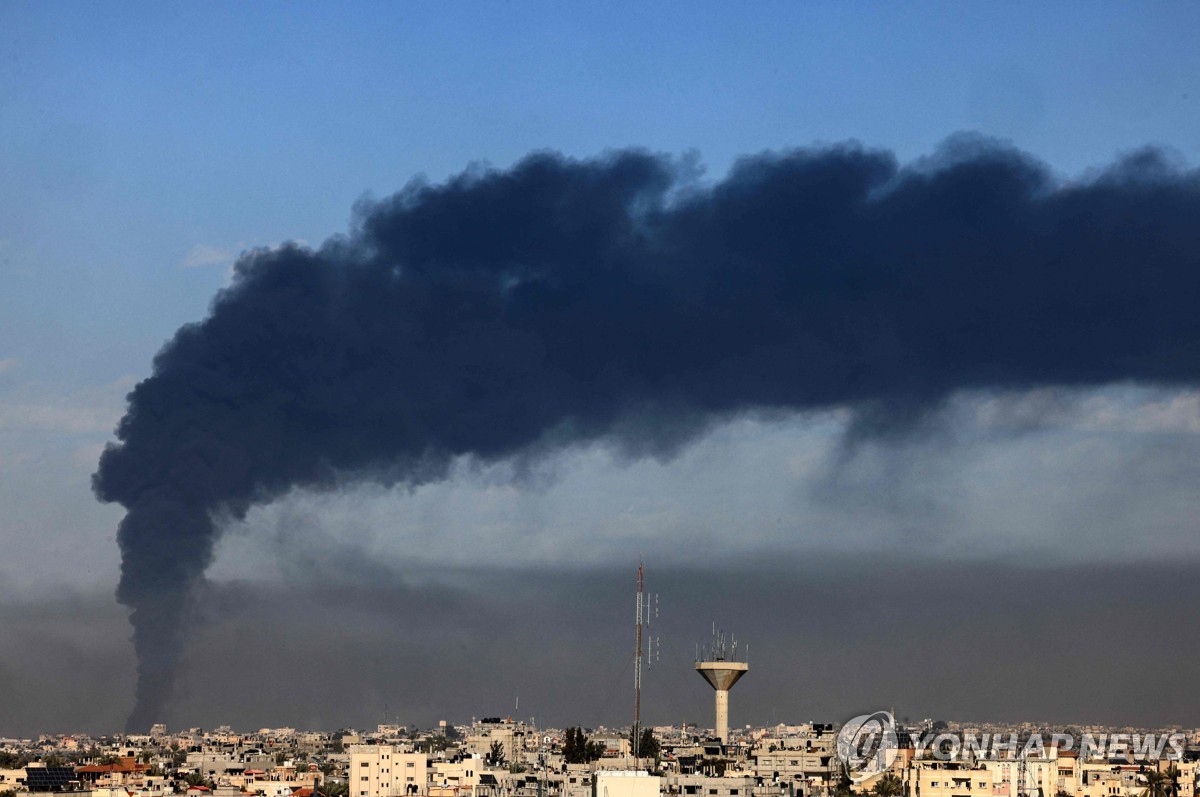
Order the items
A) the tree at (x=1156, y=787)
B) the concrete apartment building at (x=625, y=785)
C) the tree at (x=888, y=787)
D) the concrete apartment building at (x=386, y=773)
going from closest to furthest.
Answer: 1. the concrete apartment building at (x=625, y=785)
2. the tree at (x=1156, y=787)
3. the tree at (x=888, y=787)
4. the concrete apartment building at (x=386, y=773)

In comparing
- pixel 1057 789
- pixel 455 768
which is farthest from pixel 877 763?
pixel 455 768

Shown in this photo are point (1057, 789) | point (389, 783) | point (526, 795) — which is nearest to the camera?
point (526, 795)

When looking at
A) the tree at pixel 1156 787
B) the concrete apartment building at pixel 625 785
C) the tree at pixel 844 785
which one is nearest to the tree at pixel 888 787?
the tree at pixel 844 785

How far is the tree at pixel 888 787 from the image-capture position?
167 m

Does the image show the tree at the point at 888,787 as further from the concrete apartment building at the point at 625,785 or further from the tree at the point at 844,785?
the concrete apartment building at the point at 625,785

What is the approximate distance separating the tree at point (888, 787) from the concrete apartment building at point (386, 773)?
41.6 m

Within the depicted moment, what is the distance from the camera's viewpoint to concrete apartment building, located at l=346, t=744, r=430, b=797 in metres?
173

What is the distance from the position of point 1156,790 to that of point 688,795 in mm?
37306

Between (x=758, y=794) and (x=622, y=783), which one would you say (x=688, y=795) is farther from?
(x=622, y=783)

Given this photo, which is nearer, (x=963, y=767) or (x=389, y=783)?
(x=963, y=767)

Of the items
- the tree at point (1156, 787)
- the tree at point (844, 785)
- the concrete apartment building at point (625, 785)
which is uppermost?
the tree at point (844, 785)

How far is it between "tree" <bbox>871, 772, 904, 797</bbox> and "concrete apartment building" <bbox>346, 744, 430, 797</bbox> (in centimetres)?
4160

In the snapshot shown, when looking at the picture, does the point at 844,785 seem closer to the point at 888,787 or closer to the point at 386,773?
the point at 888,787

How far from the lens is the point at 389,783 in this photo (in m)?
175
